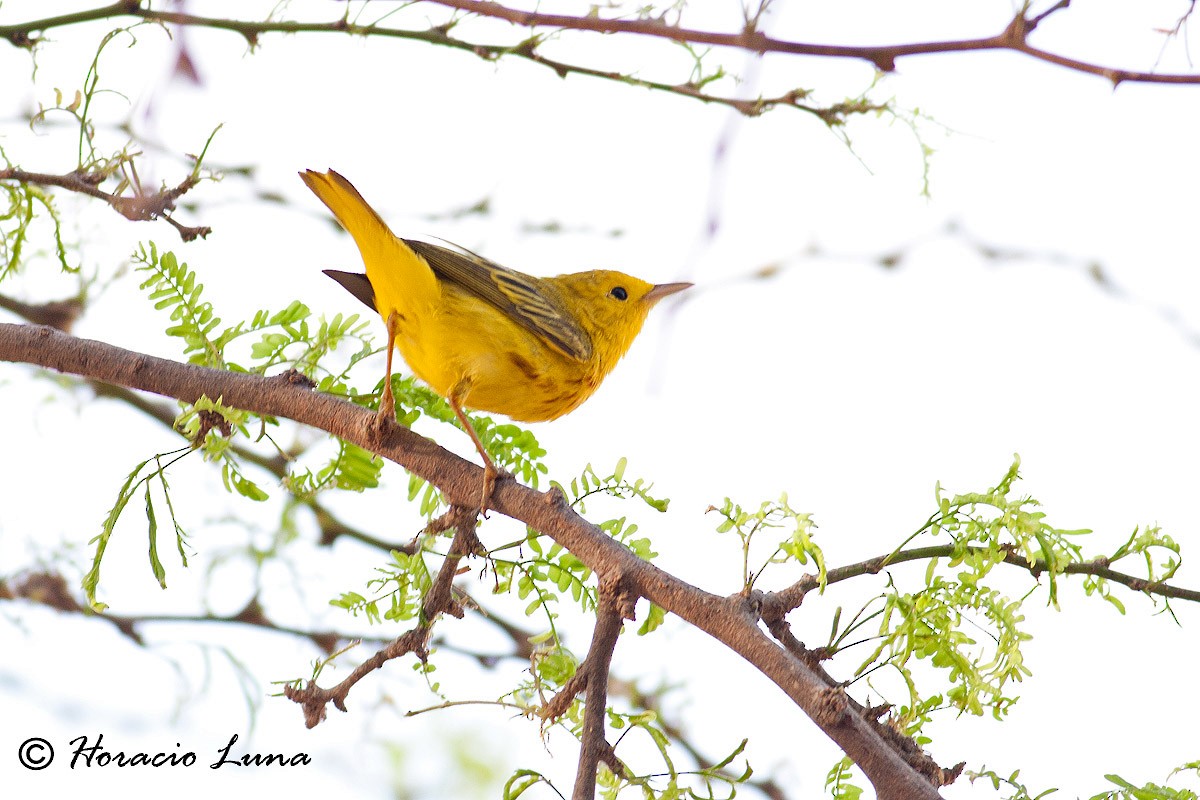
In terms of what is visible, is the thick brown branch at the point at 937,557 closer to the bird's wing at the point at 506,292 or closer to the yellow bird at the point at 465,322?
the yellow bird at the point at 465,322

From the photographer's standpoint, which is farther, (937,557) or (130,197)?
(130,197)

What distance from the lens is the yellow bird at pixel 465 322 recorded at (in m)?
2.61

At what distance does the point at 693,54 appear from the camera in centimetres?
221

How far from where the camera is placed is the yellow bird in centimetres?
261

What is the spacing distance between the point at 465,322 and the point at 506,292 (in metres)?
0.20

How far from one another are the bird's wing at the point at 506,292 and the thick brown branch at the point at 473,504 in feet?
2.75

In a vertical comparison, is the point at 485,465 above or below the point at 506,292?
below

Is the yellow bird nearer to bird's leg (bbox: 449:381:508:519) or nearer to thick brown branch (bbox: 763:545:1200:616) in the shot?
bird's leg (bbox: 449:381:508:519)

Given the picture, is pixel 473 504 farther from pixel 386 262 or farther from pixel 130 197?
pixel 386 262

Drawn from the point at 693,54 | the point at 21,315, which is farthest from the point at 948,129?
the point at 21,315

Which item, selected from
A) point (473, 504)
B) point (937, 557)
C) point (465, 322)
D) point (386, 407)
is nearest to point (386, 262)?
point (465, 322)

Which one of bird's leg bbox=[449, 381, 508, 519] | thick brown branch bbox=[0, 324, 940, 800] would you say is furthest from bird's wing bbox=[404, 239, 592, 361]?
thick brown branch bbox=[0, 324, 940, 800]

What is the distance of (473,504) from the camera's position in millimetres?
1821

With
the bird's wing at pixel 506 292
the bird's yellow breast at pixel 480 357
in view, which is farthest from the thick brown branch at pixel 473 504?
the bird's wing at pixel 506 292
